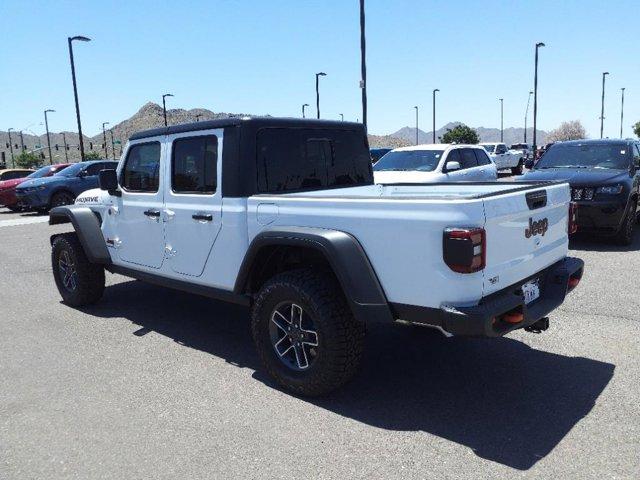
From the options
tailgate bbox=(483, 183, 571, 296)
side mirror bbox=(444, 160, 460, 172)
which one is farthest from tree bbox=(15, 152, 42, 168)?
tailgate bbox=(483, 183, 571, 296)

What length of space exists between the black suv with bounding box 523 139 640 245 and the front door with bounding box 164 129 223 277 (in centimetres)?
599

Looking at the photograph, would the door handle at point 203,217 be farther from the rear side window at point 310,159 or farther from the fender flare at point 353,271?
the fender flare at point 353,271

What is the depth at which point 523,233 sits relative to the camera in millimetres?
3496

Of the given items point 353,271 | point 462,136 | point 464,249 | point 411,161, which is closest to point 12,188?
point 411,161

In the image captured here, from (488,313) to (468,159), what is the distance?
34.0ft

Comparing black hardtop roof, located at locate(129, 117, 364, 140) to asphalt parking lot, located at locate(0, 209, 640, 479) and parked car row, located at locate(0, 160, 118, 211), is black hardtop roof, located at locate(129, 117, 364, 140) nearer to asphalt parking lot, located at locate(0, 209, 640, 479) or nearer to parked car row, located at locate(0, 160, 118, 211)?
asphalt parking lot, located at locate(0, 209, 640, 479)

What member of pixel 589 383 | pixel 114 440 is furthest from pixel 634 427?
pixel 114 440

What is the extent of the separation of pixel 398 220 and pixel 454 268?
1.44ft

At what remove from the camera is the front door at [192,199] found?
171 inches

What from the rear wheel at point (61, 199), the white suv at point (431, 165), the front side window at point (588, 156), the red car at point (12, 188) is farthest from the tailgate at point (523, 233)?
the red car at point (12, 188)

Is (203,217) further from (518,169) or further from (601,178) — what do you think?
(518,169)

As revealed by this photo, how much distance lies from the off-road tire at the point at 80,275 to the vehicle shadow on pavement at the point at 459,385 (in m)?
0.93

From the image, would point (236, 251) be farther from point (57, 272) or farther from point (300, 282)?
point (57, 272)

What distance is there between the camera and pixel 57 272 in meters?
6.52
